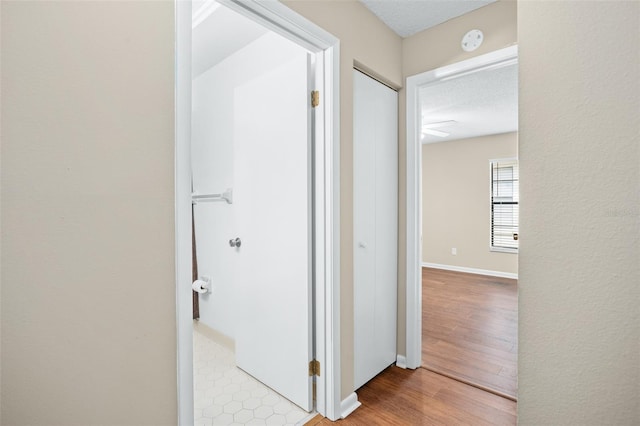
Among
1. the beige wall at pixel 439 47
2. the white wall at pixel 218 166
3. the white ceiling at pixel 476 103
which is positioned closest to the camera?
the beige wall at pixel 439 47

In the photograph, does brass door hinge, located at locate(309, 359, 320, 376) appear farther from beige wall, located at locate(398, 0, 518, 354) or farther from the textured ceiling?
the textured ceiling

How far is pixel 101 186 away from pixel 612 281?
1.22 metres

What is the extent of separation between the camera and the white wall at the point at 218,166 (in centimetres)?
248

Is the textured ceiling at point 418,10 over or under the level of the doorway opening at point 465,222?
over

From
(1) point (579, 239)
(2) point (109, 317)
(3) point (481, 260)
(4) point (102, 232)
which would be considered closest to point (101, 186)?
(4) point (102, 232)

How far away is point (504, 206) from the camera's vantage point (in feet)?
17.5

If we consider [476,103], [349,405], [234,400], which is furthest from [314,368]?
[476,103]

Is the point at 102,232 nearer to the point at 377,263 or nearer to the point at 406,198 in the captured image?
the point at 377,263

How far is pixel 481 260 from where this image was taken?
18.0ft

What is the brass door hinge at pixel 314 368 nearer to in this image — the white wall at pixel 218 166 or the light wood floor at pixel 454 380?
the light wood floor at pixel 454 380

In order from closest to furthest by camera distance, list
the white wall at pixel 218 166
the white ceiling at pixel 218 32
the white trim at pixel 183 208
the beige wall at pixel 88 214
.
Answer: the beige wall at pixel 88 214
the white trim at pixel 183 208
the white ceiling at pixel 218 32
the white wall at pixel 218 166

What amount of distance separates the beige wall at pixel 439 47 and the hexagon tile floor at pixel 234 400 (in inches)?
Answer: 40.1

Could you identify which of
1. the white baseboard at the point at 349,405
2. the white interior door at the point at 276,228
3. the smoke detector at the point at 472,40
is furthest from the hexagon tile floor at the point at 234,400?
the smoke detector at the point at 472,40

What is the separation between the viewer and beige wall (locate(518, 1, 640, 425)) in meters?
0.51
